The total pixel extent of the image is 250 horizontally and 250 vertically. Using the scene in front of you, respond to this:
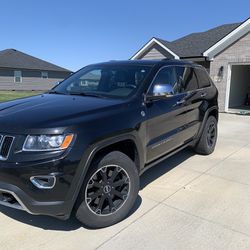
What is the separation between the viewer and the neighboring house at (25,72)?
34.8m

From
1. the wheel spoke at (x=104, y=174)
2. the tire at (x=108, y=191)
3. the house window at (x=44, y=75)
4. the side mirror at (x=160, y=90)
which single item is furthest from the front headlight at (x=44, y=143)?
the house window at (x=44, y=75)

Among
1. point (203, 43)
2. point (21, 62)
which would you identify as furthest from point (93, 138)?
point (21, 62)

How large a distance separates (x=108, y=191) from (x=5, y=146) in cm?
118

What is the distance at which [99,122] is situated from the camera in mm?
3031

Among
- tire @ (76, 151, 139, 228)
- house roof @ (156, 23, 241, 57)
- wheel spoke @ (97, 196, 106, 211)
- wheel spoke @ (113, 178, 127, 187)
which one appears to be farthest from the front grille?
house roof @ (156, 23, 241, 57)

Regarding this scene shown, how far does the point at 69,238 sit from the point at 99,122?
4.14 ft

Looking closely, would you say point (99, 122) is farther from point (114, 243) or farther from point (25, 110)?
point (114, 243)

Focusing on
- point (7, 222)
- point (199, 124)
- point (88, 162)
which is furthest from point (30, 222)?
point (199, 124)

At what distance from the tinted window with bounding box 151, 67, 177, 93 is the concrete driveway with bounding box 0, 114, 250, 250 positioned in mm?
1554

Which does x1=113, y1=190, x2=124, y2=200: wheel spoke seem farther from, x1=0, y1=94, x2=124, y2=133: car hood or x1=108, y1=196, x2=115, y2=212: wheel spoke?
x1=0, y1=94, x2=124, y2=133: car hood

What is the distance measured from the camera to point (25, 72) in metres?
36.3

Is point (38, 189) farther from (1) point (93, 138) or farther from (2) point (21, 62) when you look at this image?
(2) point (21, 62)

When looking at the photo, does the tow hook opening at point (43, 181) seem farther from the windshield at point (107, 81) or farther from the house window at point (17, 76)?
the house window at point (17, 76)

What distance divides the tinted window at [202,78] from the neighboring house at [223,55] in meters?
8.96
